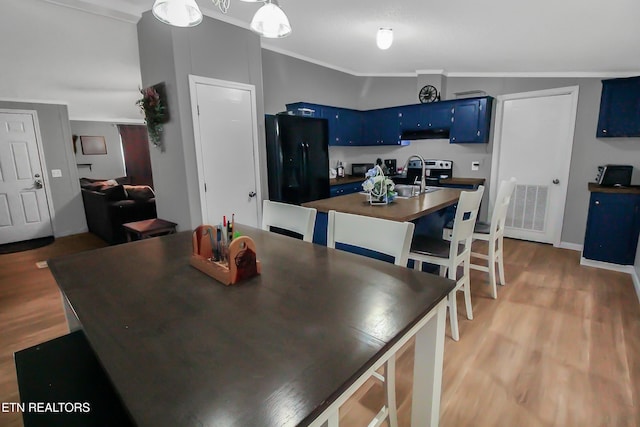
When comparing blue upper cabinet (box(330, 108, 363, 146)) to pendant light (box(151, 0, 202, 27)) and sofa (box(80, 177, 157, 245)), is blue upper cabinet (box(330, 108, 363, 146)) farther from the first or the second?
pendant light (box(151, 0, 202, 27))

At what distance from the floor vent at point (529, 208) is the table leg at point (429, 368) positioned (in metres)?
4.22

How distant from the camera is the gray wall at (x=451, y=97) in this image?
379 centimetres

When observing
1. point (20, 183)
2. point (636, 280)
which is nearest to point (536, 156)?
point (636, 280)

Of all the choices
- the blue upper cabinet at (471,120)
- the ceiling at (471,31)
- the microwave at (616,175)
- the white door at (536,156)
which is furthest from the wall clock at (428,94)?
the microwave at (616,175)

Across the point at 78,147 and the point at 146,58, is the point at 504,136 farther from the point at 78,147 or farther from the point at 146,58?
the point at 78,147

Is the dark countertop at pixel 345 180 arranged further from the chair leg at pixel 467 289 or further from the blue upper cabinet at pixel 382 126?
the chair leg at pixel 467 289

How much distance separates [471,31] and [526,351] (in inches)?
112

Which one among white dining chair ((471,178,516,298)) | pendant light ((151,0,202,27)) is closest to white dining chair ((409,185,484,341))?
white dining chair ((471,178,516,298))

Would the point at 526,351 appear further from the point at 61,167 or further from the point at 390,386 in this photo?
the point at 61,167

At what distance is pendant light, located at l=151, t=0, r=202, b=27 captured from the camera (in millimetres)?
1325

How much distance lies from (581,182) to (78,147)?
943cm

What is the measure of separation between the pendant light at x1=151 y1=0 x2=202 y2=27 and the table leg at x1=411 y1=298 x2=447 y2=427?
161 centimetres

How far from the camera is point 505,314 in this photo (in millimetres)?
2570

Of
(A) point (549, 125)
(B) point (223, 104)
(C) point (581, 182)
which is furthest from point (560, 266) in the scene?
(B) point (223, 104)
